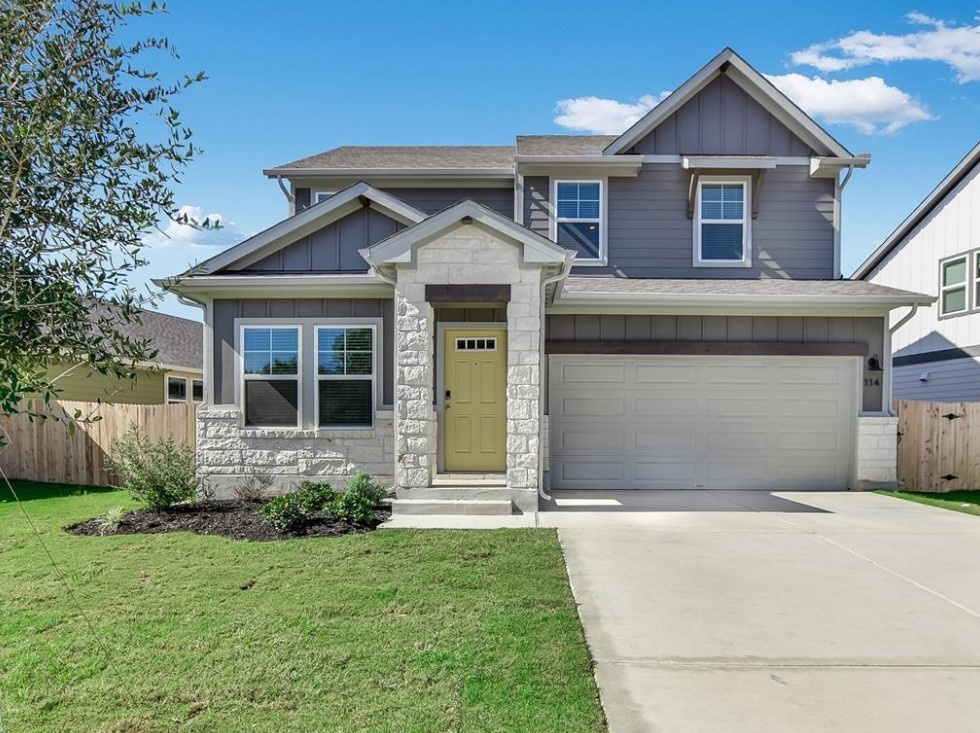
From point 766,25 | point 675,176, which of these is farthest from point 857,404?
point 766,25

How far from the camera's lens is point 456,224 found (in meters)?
8.39

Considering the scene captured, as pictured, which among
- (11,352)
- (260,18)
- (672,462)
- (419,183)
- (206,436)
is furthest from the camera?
(419,183)

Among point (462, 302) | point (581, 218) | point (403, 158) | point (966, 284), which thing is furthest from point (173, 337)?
point (966, 284)

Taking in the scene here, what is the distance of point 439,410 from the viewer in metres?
10.3

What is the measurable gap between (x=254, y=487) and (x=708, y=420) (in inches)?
286

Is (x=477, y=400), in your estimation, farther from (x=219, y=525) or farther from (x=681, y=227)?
(x=681, y=227)

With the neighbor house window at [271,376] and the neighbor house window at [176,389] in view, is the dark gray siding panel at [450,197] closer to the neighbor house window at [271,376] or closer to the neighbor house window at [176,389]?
the neighbor house window at [271,376]

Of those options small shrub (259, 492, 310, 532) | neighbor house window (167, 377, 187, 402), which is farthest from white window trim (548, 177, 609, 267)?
neighbor house window (167, 377, 187, 402)

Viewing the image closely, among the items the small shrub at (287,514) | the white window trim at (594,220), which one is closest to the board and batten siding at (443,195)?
the white window trim at (594,220)

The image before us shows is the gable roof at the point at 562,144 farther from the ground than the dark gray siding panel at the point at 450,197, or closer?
farther from the ground

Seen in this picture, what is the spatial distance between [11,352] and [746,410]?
33.2 ft

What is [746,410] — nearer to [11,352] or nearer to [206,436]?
[206,436]

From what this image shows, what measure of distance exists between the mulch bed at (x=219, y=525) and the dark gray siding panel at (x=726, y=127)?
869 cm

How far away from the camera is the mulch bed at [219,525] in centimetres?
723
